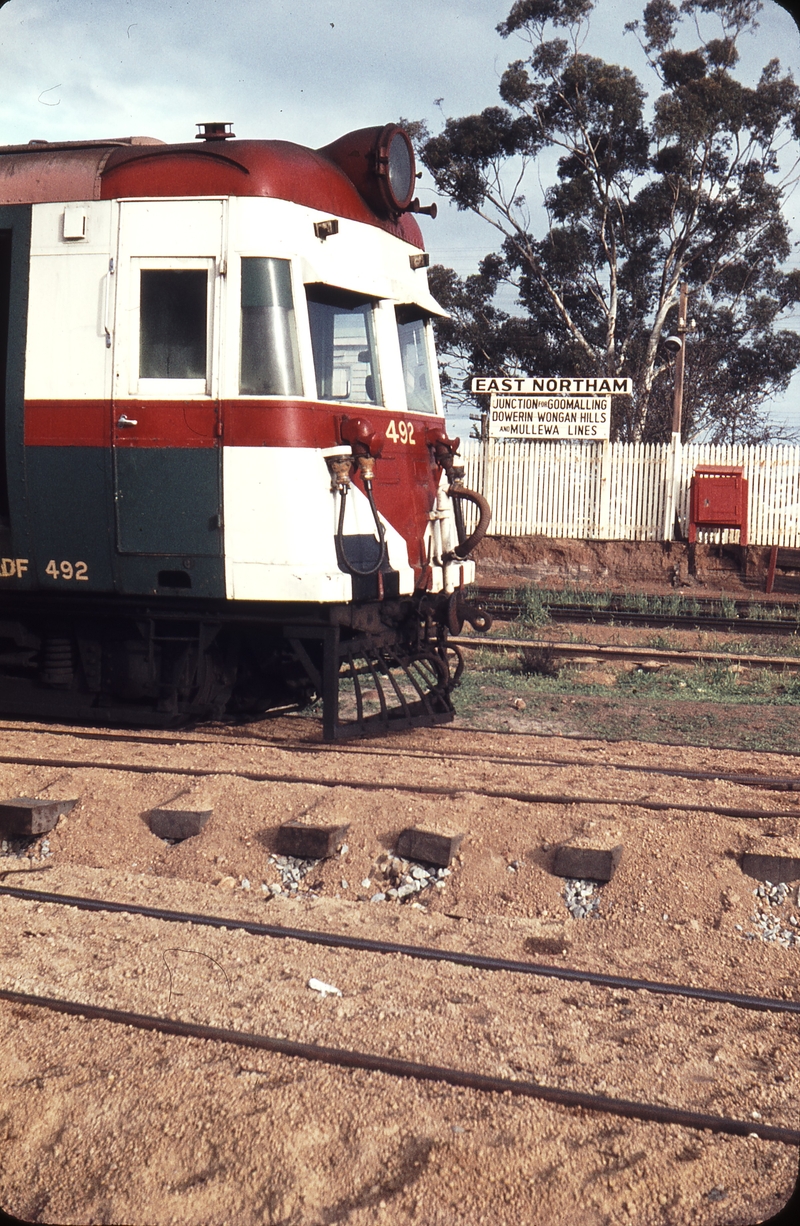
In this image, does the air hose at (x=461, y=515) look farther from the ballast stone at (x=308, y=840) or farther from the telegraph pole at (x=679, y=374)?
the telegraph pole at (x=679, y=374)

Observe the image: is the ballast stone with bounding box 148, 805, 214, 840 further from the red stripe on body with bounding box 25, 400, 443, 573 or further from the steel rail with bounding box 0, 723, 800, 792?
the red stripe on body with bounding box 25, 400, 443, 573

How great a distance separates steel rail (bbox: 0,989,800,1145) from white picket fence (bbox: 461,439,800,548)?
18.9m

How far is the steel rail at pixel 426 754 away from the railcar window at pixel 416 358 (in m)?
2.51

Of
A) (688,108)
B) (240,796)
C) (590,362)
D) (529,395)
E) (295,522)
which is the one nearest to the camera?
(240,796)

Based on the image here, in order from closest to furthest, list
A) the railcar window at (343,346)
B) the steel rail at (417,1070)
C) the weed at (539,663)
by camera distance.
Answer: the steel rail at (417,1070) < the railcar window at (343,346) < the weed at (539,663)

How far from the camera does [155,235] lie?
7246mm

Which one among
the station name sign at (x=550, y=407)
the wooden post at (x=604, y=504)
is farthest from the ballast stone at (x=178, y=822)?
the wooden post at (x=604, y=504)

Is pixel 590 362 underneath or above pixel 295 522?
above

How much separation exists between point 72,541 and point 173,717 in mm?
1411

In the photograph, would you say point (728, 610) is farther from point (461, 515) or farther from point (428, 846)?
point (428, 846)

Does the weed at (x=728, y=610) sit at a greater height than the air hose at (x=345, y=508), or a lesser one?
lesser

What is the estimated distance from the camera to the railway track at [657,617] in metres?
13.9

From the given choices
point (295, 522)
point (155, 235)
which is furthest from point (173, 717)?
point (155, 235)

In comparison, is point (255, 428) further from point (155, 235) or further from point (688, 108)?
point (688, 108)
